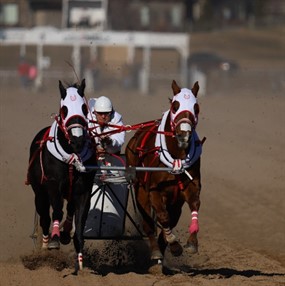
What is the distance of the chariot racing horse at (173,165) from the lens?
9844mm

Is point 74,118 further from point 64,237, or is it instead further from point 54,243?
point 64,237

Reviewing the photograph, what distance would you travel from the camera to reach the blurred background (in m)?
39.4

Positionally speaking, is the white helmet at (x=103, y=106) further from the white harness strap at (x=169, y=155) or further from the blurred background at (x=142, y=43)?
the blurred background at (x=142, y=43)

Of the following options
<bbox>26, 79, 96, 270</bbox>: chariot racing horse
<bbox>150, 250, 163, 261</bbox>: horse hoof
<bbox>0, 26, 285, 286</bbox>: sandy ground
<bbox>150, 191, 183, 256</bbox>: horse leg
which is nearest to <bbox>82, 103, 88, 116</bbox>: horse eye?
<bbox>26, 79, 96, 270</bbox>: chariot racing horse

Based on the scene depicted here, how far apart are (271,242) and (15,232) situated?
3.64 metres

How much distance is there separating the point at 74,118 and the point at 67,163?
617mm

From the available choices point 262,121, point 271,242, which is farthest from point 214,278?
point 262,121

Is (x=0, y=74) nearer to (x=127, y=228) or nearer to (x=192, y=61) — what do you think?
(x=192, y=61)

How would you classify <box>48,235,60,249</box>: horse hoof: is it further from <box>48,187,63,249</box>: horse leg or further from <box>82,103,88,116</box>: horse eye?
<box>82,103,88,116</box>: horse eye

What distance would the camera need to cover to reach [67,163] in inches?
397

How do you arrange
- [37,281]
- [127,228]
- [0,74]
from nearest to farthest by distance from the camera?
[37,281], [127,228], [0,74]

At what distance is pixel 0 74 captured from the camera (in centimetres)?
3847

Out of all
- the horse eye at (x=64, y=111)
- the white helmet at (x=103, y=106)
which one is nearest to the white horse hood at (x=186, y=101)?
the horse eye at (x=64, y=111)

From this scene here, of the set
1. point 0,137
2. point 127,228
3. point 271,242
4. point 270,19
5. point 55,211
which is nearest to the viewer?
point 55,211
